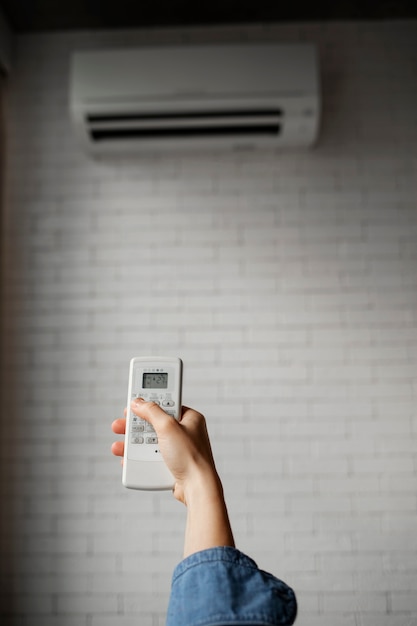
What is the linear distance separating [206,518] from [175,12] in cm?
221

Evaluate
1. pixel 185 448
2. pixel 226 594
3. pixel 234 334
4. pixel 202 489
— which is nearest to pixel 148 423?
pixel 185 448

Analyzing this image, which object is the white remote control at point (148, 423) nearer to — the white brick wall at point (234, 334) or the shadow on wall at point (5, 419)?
the white brick wall at point (234, 334)

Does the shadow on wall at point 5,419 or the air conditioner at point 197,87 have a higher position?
the air conditioner at point 197,87

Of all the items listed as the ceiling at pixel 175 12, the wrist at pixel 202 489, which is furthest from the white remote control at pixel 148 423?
the ceiling at pixel 175 12

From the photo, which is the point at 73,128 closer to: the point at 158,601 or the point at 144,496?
the point at 144,496

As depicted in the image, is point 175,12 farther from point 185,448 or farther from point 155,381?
point 185,448

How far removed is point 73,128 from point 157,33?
1.76 feet

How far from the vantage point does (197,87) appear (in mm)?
2197

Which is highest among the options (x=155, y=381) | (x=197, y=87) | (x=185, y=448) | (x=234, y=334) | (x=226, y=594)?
(x=197, y=87)

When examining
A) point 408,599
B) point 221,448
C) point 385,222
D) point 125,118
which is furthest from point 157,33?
point 408,599

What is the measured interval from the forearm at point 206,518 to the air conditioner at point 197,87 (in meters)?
1.66

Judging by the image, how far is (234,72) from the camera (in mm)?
2219

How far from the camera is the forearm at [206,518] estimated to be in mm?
749

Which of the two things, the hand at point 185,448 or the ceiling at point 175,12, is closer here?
the hand at point 185,448
